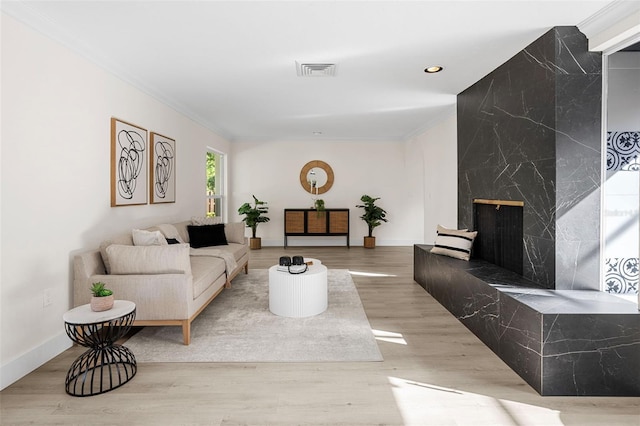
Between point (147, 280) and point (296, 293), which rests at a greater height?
point (147, 280)

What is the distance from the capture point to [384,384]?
7.01 ft

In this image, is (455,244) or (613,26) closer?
(613,26)

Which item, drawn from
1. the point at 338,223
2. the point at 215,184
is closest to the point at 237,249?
the point at 215,184

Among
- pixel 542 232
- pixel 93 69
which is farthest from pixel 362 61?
pixel 93 69

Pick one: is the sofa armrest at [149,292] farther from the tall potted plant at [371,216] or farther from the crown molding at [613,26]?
the tall potted plant at [371,216]

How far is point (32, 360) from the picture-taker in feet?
7.58

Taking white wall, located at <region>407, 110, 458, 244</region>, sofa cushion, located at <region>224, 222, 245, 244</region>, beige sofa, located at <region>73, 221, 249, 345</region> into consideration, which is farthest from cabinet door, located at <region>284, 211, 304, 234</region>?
beige sofa, located at <region>73, 221, 249, 345</region>

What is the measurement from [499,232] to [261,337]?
246 cm

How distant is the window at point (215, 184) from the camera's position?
671 cm

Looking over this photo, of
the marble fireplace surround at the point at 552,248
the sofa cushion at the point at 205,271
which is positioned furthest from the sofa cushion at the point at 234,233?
the marble fireplace surround at the point at 552,248

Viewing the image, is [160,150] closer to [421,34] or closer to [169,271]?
[169,271]

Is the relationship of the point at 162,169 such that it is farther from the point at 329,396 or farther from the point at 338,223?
the point at 338,223

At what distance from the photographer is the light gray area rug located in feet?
8.22

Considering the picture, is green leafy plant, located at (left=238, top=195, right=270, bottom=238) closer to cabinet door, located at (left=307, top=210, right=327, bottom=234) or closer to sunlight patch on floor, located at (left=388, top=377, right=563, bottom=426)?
cabinet door, located at (left=307, top=210, right=327, bottom=234)
